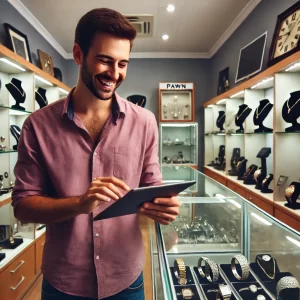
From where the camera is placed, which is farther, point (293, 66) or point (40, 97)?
point (40, 97)

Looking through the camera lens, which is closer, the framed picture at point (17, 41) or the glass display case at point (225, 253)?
the glass display case at point (225, 253)

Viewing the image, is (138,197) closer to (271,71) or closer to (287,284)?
(287,284)

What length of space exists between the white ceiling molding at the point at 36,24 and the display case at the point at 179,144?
240cm

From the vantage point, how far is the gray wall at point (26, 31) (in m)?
3.41

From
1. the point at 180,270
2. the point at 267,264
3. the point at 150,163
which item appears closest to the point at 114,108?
the point at 150,163

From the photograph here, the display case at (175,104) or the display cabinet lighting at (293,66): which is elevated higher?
the display case at (175,104)

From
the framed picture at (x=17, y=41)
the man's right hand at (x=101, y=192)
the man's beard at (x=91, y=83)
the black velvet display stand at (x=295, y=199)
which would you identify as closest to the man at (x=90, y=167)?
the man's beard at (x=91, y=83)

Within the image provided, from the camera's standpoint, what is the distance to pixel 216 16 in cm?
424

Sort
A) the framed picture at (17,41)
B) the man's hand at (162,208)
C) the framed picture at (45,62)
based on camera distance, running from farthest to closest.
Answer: the framed picture at (45,62)
the framed picture at (17,41)
the man's hand at (162,208)

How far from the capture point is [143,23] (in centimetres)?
447

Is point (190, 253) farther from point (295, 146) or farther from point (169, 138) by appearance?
point (169, 138)

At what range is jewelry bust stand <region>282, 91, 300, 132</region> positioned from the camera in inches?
92.7

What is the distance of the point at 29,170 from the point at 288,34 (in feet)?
9.18

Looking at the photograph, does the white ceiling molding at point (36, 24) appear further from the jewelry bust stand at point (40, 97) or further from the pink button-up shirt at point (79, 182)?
the pink button-up shirt at point (79, 182)
